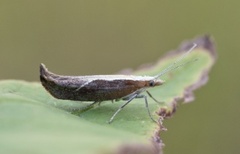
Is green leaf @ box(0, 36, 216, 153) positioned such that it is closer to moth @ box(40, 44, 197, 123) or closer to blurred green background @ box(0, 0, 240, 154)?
moth @ box(40, 44, 197, 123)

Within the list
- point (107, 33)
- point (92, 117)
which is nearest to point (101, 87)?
point (92, 117)

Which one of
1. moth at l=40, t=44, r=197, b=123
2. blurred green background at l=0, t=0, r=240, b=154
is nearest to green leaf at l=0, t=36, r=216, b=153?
moth at l=40, t=44, r=197, b=123

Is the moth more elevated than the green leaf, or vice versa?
the moth

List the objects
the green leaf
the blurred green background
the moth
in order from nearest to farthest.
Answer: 1. the green leaf
2. the moth
3. the blurred green background

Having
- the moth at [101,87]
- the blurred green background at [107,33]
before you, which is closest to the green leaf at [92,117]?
the moth at [101,87]

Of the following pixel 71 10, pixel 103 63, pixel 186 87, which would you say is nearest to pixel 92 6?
pixel 71 10

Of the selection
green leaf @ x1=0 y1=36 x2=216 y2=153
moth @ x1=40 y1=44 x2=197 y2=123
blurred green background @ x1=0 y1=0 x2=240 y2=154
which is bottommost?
green leaf @ x1=0 y1=36 x2=216 y2=153

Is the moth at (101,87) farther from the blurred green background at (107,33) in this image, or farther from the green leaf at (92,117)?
the blurred green background at (107,33)
